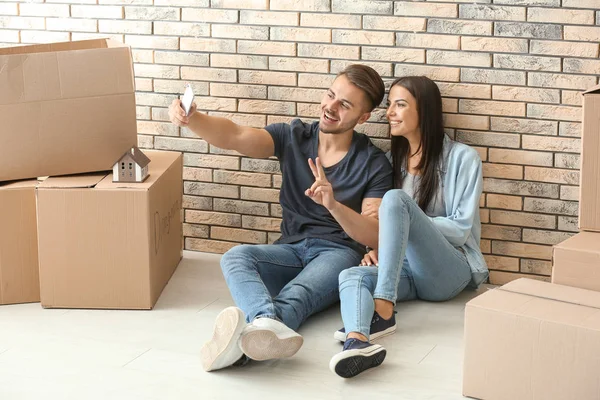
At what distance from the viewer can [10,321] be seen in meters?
3.00

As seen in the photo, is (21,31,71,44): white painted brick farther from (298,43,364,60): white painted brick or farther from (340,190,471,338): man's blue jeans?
(340,190,471,338): man's blue jeans

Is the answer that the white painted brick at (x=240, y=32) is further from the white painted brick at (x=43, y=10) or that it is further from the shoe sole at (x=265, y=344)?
the shoe sole at (x=265, y=344)

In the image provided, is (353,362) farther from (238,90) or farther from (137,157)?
(238,90)

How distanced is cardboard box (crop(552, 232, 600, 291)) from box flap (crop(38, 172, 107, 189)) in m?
1.52

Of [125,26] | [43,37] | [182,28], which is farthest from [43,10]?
[182,28]

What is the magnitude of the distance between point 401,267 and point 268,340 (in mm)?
576

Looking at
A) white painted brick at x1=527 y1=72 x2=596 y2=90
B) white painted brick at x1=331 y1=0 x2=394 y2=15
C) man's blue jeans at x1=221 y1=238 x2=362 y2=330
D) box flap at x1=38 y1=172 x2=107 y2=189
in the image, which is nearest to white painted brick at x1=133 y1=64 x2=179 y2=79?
box flap at x1=38 y1=172 x2=107 y2=189

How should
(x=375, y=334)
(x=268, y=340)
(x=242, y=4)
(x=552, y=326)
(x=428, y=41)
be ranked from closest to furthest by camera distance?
(x=552, y=326) → (x=268, y=340) → (x=375, y=334) → (x=428, y=41) → (x=242, y=4)

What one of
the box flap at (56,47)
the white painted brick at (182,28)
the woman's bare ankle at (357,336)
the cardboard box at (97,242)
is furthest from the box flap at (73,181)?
the woman's bare ankle at (357,336)

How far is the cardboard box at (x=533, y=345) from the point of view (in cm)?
221

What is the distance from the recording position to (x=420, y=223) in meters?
2.95

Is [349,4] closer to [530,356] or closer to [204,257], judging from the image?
[204,257]

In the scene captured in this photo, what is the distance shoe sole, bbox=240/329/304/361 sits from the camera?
101 inches

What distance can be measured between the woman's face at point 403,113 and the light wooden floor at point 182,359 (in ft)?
2.01
